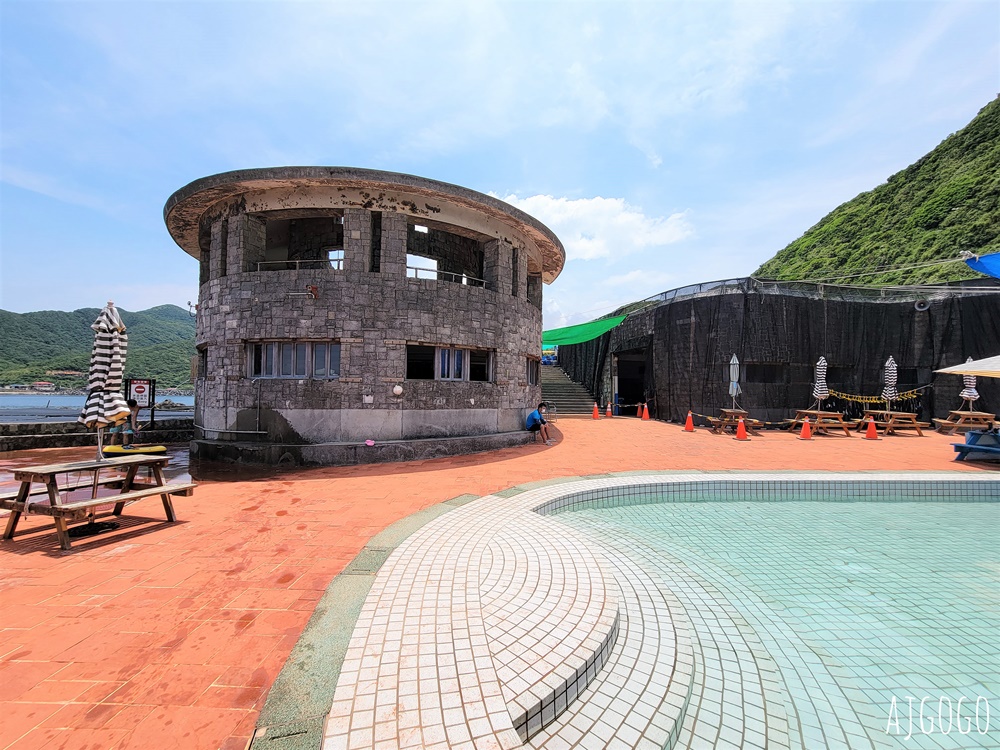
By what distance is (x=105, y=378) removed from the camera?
5.67 meters

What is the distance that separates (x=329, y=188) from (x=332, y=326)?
137 inches

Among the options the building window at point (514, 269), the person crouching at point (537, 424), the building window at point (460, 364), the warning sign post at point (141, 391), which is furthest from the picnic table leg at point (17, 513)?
the building window at point (514, 269)

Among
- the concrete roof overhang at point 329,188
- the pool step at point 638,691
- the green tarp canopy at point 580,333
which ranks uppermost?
the concrete roof overhang at point 329,188

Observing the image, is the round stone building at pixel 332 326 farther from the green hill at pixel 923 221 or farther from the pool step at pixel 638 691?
the green hill at pixel 923 221

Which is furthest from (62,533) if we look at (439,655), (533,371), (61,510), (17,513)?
(533,371)

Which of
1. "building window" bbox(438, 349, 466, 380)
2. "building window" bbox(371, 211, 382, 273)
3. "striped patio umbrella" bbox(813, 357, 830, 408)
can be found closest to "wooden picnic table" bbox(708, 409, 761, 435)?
"striped patio umbrella" bbox(813, 357, 830, 408)

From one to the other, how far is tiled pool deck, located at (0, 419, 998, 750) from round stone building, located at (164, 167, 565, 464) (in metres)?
2.88

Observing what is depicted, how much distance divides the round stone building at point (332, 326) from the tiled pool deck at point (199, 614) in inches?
113

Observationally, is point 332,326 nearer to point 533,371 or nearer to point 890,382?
point 533,371

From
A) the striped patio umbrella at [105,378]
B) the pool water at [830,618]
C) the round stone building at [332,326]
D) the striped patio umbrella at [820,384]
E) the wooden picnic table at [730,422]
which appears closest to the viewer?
the pool water at [830,618]

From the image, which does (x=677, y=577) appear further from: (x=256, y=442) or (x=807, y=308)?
(x=807, y=308)

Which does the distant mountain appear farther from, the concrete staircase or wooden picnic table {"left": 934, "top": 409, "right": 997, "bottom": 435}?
wooden picnic table {"left": 934, "top": 409, "right": 997, "bottom": 435}

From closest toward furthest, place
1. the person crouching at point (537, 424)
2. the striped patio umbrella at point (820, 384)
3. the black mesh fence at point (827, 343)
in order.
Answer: the person crouching at point (537, 424), the striped patio umbrella at point (820, 384), the black mesh fence at point (827, 343)

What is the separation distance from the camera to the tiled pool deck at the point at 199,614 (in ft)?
7.02
